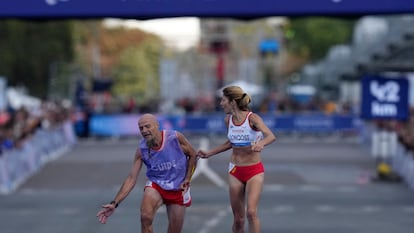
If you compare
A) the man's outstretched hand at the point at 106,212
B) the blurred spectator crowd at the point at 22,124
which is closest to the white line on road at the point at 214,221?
the man's outstretched hand at the point at 106,212

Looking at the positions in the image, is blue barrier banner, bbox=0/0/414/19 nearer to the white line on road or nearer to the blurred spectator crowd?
the white line on road

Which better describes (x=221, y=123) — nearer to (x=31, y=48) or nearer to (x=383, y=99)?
(x=383, y=99)

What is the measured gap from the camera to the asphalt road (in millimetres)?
18547

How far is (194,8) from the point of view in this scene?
1536 centimetres

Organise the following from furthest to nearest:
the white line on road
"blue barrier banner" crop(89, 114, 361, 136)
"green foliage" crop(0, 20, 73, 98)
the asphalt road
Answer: "green foliage" crop(0, 20, 73, 98) → "blue barrier banner" crop(89, 114, 361, 136) → the asphalt road → the white line on road

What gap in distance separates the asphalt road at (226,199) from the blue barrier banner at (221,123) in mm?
11513

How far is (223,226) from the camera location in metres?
18.3

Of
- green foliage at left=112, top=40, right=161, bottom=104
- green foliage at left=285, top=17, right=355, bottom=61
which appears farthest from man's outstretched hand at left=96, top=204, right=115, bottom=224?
green foliage at left=112, top=40, right=161, bottom=104

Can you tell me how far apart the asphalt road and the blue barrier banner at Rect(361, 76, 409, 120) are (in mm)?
1758

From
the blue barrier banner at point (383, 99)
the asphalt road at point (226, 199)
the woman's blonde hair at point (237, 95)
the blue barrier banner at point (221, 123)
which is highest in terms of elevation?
the woman's blonde hair at point (237, 95)

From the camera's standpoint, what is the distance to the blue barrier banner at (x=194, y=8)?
15.3m

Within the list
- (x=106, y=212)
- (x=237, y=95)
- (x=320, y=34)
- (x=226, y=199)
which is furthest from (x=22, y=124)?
(x=320, y=34)

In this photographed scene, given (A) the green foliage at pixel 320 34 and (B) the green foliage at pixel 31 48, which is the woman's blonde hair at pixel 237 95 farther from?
(A) the green foliage at pixel 320 34

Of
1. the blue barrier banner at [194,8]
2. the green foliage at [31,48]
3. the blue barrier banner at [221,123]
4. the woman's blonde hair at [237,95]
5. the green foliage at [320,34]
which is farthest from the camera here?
the green foliage at [320,34]
